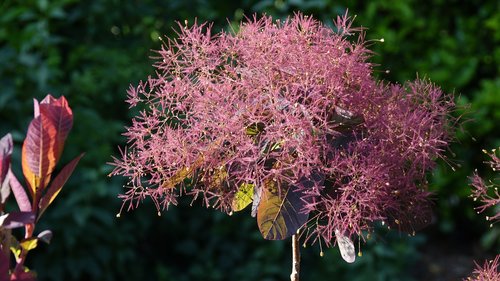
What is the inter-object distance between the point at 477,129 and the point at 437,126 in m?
2.90

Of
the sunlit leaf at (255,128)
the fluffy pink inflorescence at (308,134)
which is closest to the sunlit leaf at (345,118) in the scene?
the fluffy pink inflorescence at (308,134)

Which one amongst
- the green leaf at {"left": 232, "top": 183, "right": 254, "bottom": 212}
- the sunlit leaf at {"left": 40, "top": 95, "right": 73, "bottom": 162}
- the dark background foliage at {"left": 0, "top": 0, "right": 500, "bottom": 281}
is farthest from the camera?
the dark background foliage at {"left": 0, "top": 0, "right": 500, "bottom": 281}

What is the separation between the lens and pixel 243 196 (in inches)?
68.7

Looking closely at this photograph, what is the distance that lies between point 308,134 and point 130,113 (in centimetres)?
255

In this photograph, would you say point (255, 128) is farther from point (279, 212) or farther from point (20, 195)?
point (20, 195)

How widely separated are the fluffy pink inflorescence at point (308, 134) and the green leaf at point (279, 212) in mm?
21

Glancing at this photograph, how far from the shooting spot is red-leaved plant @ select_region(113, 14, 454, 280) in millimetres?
1567

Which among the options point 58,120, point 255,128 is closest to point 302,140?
point 255,128

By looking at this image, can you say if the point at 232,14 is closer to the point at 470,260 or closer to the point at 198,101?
the point at 470,260

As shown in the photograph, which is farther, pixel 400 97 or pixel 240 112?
pixel 400 97

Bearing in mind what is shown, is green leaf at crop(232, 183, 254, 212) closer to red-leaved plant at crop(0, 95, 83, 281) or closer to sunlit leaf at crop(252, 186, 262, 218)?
sunlit leaf at crop(252, 186, 262, 218)

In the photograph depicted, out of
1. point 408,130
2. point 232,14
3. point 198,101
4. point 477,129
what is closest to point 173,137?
point 198,101

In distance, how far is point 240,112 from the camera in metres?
1.59

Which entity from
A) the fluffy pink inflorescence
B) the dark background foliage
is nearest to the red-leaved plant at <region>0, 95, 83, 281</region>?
the fluffy pink inflorescence
